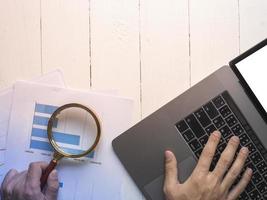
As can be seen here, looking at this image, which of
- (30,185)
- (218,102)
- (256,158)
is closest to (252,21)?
(218,102)

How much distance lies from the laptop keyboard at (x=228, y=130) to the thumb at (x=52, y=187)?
31 cm

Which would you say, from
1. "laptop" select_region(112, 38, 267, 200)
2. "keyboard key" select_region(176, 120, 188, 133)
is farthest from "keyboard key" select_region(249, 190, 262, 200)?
"keyboard key" select_region(176, 120, 188, 133)

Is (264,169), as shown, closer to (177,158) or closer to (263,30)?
(177,158)

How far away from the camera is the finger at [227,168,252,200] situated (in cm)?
100

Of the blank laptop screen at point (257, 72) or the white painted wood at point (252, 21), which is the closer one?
the blank laptop screen at point (257, 72)

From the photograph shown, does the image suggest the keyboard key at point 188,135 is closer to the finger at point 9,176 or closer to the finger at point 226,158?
the finger at point 226,158

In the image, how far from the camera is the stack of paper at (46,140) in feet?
3.36

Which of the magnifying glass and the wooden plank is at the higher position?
the wooden plank

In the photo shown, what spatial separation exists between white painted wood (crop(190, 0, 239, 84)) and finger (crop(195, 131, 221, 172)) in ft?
0.47

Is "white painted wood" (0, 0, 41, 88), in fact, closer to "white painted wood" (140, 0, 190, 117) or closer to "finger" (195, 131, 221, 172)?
"white painted wood" (140, 0, 190, 117)

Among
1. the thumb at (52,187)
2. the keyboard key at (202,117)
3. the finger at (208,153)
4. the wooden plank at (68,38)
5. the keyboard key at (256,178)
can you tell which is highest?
the wooden plank at (68,38)

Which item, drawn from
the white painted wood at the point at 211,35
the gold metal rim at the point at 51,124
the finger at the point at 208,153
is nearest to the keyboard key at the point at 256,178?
the finger at the point at 208,153

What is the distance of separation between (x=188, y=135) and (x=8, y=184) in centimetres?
42

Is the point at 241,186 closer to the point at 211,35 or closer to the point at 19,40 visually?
the point at 211,35
